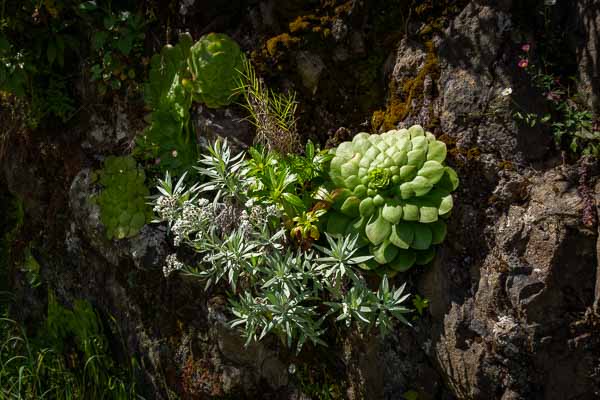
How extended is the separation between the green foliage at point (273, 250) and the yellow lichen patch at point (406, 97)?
0.37m

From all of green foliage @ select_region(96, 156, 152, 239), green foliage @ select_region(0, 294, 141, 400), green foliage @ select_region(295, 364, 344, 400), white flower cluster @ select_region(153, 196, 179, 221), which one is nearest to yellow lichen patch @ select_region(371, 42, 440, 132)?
white flower cluster @ select_region(153, 196, 179, 221)

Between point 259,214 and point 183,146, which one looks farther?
point 183,146

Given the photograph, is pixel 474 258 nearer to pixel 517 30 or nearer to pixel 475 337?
pixel 475 337

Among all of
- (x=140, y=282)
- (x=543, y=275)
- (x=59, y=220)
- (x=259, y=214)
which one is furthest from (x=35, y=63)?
(x=543, y=275)

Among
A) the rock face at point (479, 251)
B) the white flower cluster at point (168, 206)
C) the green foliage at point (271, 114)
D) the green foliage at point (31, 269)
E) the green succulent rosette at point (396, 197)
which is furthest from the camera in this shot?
A: the green foliage at point (31, 269)

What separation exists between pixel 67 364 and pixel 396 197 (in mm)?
2718

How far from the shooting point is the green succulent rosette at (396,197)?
104 inches

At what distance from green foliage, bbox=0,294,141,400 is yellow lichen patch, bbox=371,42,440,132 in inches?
85.5

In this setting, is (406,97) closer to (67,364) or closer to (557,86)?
(557,86)

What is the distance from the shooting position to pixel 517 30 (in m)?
2.63

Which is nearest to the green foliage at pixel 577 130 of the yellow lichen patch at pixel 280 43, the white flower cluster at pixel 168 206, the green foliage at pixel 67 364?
the yellow lichen patch at pixel 280 43

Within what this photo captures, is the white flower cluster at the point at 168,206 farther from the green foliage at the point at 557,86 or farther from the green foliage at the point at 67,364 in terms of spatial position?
the green foliage at the point at 557,86

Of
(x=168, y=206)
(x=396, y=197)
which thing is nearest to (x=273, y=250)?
(x=168, y=206)

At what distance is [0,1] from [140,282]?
203 centimetres
